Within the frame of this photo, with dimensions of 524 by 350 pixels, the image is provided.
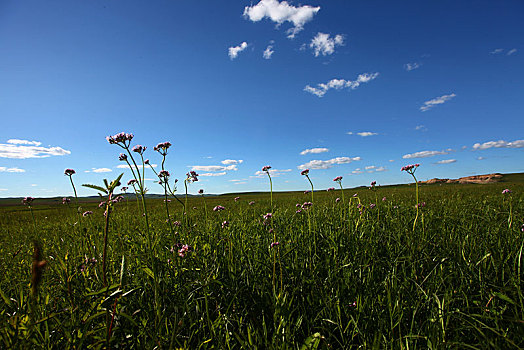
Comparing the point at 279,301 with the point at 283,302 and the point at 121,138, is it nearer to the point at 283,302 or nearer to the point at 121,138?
the point at 283,302

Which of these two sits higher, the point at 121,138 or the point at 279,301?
the point at 121,138

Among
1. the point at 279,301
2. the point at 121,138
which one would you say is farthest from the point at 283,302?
the point at 121,138

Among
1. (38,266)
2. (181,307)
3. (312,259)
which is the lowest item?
(181,307)

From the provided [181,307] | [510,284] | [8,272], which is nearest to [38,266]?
[181,307]

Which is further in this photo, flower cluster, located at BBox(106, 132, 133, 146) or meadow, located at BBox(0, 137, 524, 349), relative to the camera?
flower cluster, located at BBox(106, 132, 133, 146)

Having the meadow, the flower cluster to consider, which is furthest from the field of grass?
the flower cluster

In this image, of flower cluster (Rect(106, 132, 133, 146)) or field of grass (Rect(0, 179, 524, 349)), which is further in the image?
flower cluster (Rect(106, 132, 133, 146))

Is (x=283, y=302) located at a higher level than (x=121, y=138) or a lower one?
lower

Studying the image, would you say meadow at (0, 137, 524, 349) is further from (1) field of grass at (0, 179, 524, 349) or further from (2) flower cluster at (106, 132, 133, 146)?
(2) flower cluster at (106, 132, 133, 146)

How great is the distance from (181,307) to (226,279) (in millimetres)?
490

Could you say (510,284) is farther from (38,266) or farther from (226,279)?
(38,266)

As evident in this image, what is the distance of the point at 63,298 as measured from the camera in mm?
2209

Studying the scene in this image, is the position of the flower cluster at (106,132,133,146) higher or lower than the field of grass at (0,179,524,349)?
higher

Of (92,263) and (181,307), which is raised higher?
(92,263)
